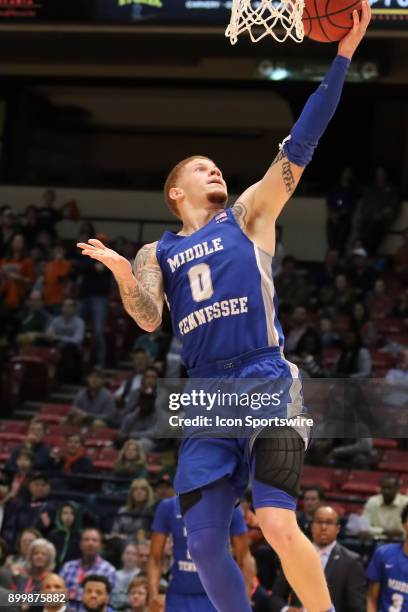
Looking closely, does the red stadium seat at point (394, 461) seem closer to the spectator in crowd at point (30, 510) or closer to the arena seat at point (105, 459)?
the arena seat at point (105, 459)

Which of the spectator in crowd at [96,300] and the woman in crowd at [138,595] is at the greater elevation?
the spectator in crowd at [96,300]

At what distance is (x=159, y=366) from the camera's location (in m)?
Result: 14.6

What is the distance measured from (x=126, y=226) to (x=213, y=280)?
14673 millimetres

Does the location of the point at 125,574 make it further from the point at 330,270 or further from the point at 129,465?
the point at 330,270

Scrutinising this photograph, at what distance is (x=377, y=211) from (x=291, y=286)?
2.23 metres

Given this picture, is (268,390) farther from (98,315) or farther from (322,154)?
(322,154)

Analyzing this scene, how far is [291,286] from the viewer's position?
16.8 m

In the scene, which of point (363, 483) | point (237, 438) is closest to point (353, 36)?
point (237, 438)

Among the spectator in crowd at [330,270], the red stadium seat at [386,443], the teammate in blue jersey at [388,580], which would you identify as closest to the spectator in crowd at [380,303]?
the spectator in crowd at [330,270]

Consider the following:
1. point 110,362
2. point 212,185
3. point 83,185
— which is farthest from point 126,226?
point 212,185

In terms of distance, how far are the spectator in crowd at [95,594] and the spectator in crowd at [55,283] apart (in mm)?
8873

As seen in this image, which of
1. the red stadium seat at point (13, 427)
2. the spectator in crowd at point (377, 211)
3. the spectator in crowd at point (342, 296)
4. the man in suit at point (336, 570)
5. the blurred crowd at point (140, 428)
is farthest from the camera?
the spectator in crowd at point (377, 211)

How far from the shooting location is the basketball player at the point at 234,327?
5219 millimetres

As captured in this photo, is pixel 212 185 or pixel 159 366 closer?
pixel 212 185
